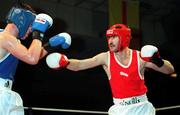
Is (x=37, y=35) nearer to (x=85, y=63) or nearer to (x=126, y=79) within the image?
(x=85, y=63)

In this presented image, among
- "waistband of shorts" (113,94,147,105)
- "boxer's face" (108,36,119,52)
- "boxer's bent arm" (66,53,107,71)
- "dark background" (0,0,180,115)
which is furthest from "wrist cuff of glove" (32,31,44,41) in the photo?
"dark background" (0,0,180,115)

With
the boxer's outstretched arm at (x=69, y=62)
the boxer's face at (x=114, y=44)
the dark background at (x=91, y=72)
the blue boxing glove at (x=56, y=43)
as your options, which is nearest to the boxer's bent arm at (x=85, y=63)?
the boxer's outstretched arm at (x=69, y=62)

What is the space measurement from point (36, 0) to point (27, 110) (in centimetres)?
140

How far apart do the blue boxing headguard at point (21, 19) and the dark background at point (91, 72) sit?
178 cm

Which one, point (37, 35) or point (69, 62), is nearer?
point (37, 35)

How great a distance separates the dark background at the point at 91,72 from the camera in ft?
14.5

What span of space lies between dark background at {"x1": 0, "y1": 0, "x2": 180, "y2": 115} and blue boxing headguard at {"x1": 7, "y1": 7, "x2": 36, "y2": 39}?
1776 millimetres

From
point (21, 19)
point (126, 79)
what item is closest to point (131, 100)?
point (126, 79)

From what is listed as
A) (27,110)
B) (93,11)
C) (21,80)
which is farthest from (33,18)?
(93,11)

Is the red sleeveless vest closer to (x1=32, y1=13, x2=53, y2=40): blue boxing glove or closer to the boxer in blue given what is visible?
the boxer in blue

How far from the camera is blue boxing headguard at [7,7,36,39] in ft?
7.84

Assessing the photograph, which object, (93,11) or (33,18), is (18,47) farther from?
(93,11)

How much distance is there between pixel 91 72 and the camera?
494 centimetres

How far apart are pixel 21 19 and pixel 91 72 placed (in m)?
2.61
